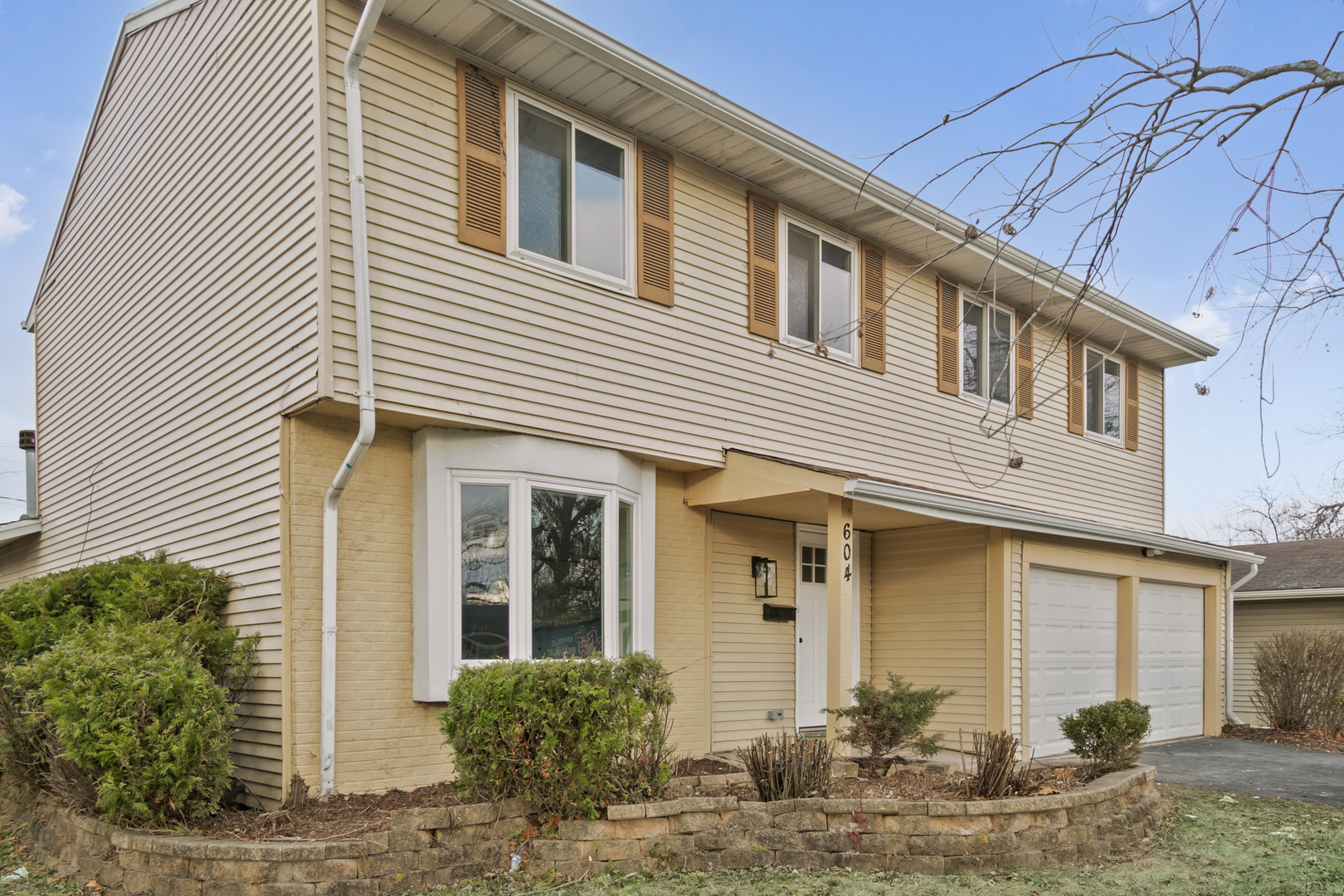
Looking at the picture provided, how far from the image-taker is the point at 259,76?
8.05m

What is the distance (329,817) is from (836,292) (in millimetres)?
7377

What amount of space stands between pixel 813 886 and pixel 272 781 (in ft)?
12.5

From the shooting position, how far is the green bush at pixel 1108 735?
8195 millimetres

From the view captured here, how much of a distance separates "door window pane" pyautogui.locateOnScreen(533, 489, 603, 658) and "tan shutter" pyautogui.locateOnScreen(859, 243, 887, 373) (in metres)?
4.24

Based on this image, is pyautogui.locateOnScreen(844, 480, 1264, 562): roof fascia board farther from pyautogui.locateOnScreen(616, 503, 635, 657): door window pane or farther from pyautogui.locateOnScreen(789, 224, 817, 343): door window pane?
pyautogui.locateOnScreen(789, 224, 817, 343): door window pane

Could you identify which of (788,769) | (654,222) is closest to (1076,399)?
(654,222)

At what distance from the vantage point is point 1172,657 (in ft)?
45.2

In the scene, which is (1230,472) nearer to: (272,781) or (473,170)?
(473,170)

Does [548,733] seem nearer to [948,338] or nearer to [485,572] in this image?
[485,572]

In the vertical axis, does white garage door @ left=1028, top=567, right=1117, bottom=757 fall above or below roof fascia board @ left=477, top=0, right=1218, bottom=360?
below

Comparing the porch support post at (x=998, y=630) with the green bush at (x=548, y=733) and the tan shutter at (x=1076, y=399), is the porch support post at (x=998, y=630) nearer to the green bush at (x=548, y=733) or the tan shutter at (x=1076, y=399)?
the tan shutter at (x=1076, y=399)

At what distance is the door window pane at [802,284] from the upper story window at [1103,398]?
6230 mm

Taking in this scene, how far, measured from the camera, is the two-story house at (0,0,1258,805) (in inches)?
283

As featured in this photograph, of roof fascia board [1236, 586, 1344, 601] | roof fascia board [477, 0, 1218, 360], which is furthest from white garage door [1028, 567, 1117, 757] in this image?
roof fascia board [1236, 586, 1344, 601]
